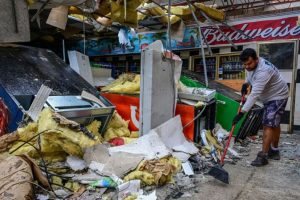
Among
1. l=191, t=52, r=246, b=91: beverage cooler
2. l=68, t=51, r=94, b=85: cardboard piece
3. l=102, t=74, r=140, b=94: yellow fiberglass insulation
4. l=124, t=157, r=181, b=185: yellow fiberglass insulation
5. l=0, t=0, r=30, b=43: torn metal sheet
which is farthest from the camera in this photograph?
l=191, t=52, r=246, b=91: beverage cooler

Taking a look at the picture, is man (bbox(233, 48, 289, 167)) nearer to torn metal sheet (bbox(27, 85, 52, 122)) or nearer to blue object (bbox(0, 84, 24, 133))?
torn metal sheet (bbox(27, 85, 52, 122))

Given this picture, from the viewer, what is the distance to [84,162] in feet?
9.99

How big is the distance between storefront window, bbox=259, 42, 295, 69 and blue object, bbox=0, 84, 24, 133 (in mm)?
5206

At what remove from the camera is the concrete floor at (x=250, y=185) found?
107 inches

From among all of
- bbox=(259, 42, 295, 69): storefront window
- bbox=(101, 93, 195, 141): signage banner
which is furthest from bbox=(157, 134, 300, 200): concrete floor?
bbox=(259, 42, 295, 69): storefront window

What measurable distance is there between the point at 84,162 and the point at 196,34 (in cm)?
502

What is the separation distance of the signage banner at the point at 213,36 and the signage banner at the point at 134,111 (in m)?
0.95

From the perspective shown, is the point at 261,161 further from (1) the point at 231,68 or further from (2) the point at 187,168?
(1) the point at 231,68

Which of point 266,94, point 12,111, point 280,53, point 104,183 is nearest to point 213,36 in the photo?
point 280,53

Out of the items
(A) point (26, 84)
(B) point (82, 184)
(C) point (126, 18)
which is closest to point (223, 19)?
(C) point (126, 18)

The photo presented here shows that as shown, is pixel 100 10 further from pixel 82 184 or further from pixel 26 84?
pixel 82 184

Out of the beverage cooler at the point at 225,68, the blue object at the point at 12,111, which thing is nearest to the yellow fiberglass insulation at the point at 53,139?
the blue object at the point at 12,111

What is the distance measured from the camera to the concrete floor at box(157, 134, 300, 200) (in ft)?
8.91

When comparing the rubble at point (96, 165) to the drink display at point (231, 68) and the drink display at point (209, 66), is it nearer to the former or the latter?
the drink display at point (231, 68)
